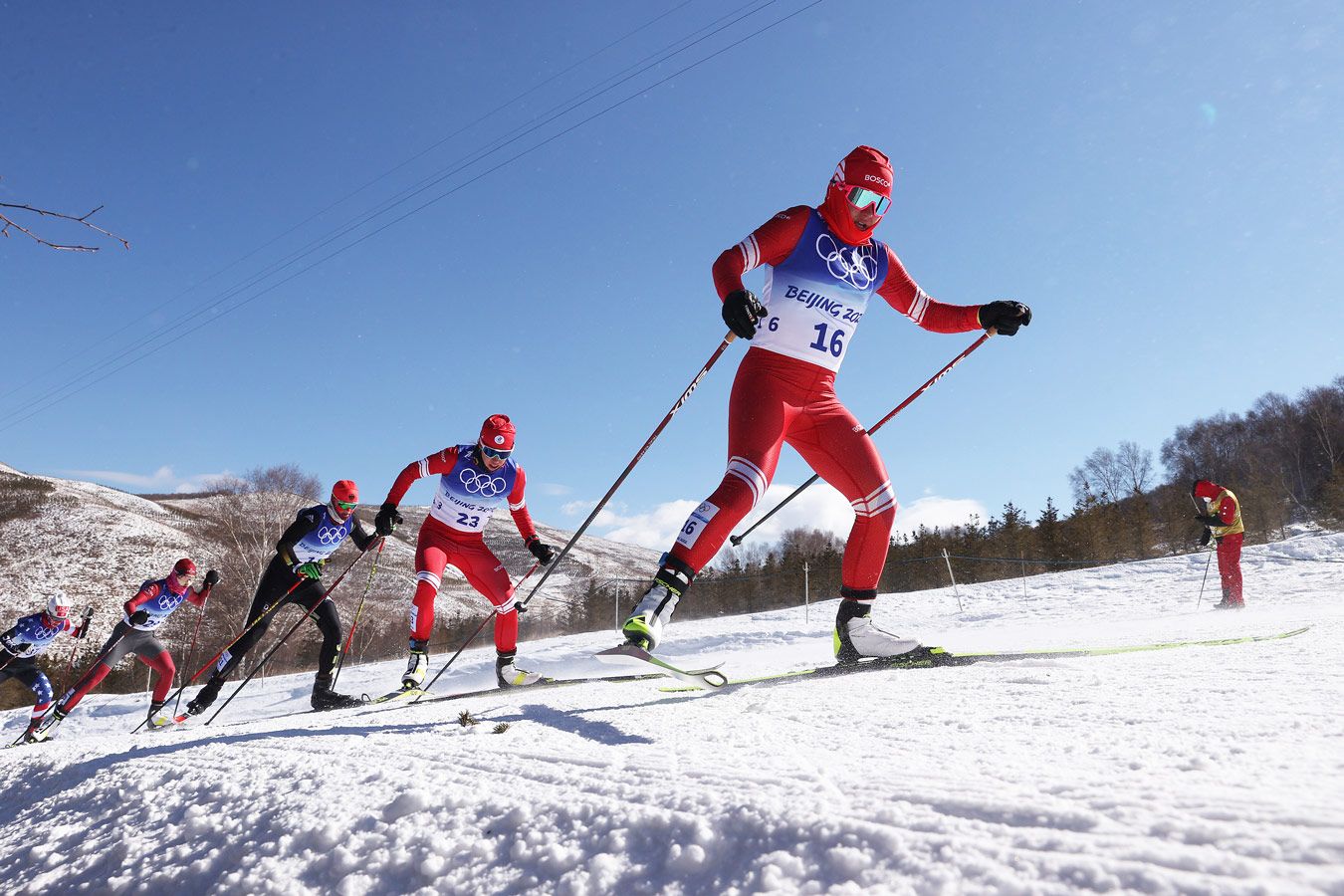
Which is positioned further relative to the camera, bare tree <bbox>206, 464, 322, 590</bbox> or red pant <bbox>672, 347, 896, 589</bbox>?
bare tree <bbox>206, 464, 322, 590</bbox>

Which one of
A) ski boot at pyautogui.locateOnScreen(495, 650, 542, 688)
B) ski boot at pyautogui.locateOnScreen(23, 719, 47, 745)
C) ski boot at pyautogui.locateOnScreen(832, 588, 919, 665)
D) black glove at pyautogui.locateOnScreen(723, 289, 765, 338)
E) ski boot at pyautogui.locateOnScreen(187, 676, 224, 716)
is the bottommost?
ski boot at pyautogui.locateOnScreen(23, 719, 47, 745)

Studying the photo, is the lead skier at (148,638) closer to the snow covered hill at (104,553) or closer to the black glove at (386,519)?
the black glove at (386,519)

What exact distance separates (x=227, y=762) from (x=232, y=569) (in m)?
30.9

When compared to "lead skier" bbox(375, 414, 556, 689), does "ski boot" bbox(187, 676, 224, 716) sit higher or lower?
lower

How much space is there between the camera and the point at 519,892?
103 cm

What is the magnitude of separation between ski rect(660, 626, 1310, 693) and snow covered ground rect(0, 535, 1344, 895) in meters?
0.19

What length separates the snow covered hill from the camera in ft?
153

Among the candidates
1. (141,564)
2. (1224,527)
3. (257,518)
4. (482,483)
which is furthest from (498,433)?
(141,564)

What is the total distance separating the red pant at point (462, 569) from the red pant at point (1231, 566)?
28.8ft

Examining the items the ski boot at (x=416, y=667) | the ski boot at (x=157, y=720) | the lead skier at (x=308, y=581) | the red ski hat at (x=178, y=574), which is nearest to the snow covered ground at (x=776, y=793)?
the ski boot at (x=416, y=667)

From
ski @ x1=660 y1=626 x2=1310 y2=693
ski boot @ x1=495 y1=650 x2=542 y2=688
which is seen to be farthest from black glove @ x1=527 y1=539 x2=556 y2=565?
Result: ski @ x1=660 y1=626 x2=1310 y2=693

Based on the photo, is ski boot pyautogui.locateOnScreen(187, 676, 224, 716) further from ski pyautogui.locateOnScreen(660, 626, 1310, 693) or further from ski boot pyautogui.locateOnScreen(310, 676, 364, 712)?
ski pyautogui.locateOnScreen(660, 626, 1310, 693)

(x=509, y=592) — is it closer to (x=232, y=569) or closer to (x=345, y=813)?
(x=345, y=813)

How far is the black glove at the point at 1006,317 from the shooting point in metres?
3.36
